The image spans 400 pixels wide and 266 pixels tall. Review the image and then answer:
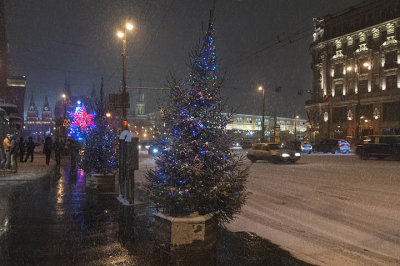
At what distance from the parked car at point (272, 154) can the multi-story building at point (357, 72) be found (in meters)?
24.9

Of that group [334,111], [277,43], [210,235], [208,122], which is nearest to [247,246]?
[210,235]

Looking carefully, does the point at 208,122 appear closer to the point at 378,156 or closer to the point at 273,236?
the point at 273,236

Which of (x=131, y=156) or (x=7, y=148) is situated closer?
(x=131, y=156)

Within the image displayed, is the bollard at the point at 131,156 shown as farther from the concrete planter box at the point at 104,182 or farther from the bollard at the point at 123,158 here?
the concrete planter box at the point at 104,182

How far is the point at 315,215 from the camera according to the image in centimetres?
800

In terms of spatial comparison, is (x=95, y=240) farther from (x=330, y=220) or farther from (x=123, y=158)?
(x=330, y=220)

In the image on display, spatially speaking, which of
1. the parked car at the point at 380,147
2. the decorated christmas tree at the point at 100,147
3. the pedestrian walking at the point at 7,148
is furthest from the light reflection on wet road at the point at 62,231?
the parked car at the point at 380,147

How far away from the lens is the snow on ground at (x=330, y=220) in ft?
17.8

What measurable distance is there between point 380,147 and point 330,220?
72.6 feet

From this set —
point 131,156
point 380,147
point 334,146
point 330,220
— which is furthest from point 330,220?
point 334,146

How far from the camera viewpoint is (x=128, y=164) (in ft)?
24.0

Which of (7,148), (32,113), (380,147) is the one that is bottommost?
(380,147)

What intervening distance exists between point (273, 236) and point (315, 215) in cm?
228

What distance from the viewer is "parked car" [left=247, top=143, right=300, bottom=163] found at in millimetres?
23953
